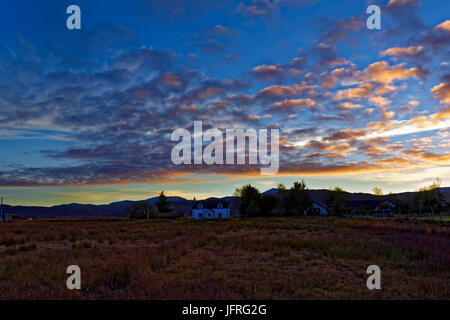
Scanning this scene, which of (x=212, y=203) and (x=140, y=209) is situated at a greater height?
(x=212, y=203)

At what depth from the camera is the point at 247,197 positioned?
7831 centimetres

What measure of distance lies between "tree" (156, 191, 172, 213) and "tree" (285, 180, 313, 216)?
35.9 m

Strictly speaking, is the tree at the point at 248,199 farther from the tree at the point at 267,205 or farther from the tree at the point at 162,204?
the tree at the point at 162,204

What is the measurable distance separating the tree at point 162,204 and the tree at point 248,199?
24481mm

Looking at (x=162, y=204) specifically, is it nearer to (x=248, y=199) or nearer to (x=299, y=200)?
(x=248, y=199)

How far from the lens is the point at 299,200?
249ft

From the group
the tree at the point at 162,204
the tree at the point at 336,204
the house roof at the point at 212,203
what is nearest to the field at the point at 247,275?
the house roof at the point at 212,203

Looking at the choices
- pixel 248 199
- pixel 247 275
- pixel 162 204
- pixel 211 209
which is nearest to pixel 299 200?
pixel 248 199

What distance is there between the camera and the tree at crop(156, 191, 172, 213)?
90.5 metres

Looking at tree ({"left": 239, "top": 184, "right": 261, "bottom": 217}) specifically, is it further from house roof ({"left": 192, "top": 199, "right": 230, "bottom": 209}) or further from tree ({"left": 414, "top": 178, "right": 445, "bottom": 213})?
tree ({"left": 414, "top": 178, "right": 445, "bottom": 213})

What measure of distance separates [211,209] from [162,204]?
51.7 ft

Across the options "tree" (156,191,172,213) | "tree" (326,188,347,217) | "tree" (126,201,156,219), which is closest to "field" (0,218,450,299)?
"tree" (126,201,156,219)
